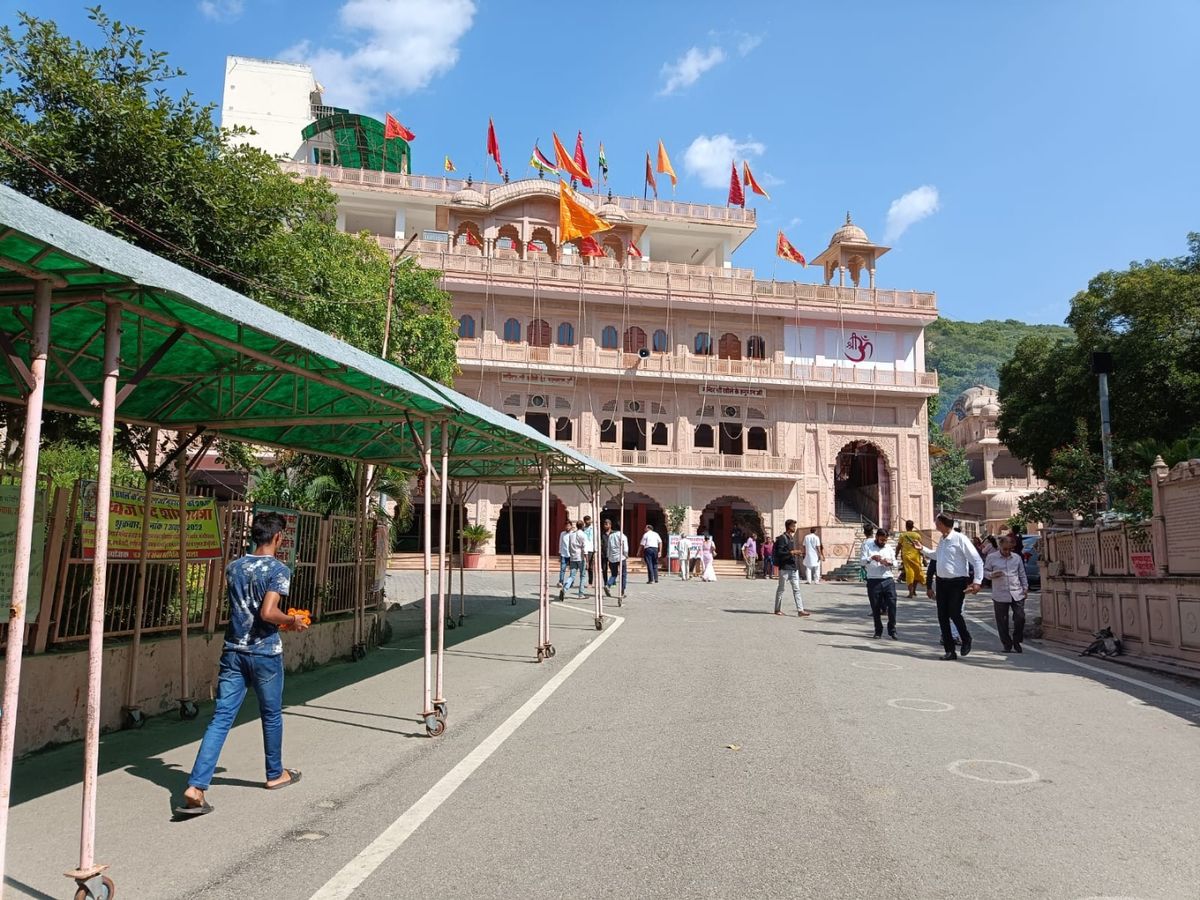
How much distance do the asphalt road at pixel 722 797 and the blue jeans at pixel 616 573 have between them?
33.8ft

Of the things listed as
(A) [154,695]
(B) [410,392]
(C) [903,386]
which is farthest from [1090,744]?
(C) [903,386]

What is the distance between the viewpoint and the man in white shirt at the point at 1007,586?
11953 millimetres

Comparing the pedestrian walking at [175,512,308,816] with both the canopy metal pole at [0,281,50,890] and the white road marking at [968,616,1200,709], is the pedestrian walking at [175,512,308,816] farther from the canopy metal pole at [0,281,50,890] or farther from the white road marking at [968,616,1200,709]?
the white road marking at [968,616,1200,709]

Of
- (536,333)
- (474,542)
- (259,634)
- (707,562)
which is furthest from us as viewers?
(536,333)

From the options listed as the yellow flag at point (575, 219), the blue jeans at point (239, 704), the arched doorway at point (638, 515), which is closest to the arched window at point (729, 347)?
the arched doorway at point (638, 515)

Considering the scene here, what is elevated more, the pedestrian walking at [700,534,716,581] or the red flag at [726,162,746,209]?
the red flag at [726,162,746,209]

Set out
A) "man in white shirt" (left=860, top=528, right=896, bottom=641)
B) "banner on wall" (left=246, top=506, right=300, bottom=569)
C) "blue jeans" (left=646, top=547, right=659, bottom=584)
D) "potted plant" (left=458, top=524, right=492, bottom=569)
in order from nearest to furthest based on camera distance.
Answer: "banner on wall" (left=246, top=506, right=300, bottom=569) < "man in white shirt" (left=860, top=528, right=896, bottom=641) < "blue jeans" (left=646, top=547, right=659, bottom=584) < "potted plant" (left=458, top=524, right=492, bottom=569)

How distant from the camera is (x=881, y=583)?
13.4 meters

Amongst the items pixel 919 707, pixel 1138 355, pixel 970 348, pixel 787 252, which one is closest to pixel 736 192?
pixel 787 252

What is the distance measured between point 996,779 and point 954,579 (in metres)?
6.00

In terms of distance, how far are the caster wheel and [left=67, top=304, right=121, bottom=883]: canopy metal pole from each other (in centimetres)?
4

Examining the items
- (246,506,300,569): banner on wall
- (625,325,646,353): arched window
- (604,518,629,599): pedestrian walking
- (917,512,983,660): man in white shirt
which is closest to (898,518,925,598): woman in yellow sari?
(604,518,629,599): pedestrian walking

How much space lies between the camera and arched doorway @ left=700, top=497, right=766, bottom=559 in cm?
4025

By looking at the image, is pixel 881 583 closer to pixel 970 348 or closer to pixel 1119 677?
pixel 1119 677
